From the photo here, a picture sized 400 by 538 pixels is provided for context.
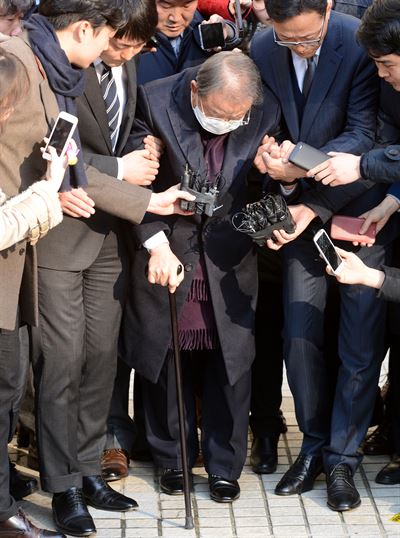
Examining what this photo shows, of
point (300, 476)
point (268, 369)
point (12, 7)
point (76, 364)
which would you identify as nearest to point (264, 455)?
point (300, 476)

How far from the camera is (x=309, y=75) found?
207 inches

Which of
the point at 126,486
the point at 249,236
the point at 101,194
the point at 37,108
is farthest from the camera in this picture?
the point at 126,486

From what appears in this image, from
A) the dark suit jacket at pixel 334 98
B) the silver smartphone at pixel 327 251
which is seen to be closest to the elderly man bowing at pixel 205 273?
the dark suit jacket at pixel 334 98

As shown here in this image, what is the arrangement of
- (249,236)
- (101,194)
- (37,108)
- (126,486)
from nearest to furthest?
(37,108), (101,194), (249,236), (126,486)

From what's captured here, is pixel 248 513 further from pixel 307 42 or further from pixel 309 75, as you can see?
pixel 307 42

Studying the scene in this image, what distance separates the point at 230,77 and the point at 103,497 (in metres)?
1.87

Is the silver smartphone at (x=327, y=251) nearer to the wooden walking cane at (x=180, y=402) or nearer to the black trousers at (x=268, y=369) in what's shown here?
the wooden walking cane at (x=180, y=402)

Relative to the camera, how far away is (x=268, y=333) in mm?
5859

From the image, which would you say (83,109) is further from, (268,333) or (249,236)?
(268,333)

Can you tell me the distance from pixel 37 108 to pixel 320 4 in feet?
4.29

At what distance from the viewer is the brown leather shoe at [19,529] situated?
4867 millimetres

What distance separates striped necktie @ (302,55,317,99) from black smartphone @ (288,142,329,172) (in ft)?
0.96

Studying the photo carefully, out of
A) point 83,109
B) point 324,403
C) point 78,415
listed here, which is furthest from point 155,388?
point 83,109

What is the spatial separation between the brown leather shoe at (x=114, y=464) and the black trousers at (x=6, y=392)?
31.0 inches
